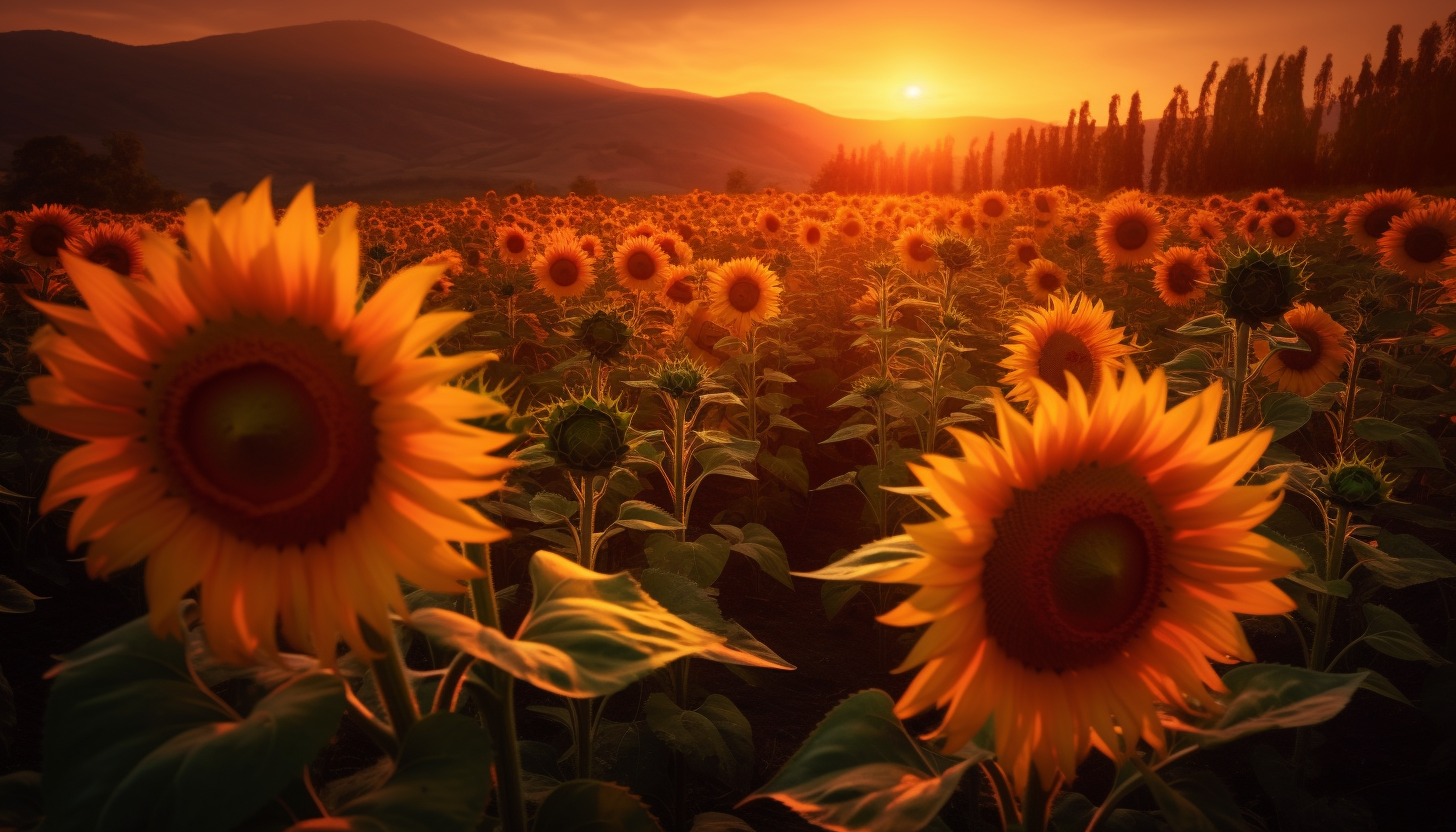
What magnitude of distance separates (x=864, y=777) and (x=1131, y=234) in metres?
8.30

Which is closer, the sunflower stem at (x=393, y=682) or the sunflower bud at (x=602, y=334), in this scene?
the sunflower stem at (x=393, y=682)

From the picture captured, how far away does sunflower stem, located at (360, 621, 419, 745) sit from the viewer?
1.14 m

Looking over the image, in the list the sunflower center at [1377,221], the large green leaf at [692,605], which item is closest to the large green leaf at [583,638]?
the large green leaf at [692,605]

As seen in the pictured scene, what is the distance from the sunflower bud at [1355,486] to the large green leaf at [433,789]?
2.50 m

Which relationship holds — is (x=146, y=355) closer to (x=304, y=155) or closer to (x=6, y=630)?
(x=6, y=630)

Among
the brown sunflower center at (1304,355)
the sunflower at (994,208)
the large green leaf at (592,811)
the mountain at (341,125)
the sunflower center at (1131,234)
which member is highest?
the mountain at (341,125)

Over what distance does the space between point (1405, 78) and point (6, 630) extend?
58367 mm

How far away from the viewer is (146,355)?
100 cm

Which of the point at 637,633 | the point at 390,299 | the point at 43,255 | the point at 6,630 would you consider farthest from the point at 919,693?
the point at 43,255

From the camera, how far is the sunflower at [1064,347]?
3248 mm

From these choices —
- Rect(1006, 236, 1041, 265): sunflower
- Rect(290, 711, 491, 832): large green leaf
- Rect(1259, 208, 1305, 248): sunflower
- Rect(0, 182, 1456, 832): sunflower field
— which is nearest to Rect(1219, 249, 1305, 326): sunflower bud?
Rect(0, 182, 1456, 832): sunflower field

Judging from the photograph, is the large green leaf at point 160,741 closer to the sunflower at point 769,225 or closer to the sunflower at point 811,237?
the sunflower at point 811,237

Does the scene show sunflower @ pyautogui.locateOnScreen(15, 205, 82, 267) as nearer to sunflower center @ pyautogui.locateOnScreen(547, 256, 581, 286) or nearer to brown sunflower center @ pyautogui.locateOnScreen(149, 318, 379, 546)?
sunflower center @ pyautogui.locateOnScreen(547, 256, 581, 286)

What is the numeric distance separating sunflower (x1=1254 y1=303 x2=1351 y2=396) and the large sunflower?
3669 millimetres
